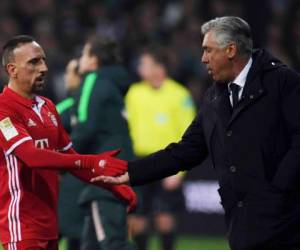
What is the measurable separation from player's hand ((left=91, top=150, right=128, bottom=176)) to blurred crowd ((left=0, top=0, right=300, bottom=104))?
8.53 meters

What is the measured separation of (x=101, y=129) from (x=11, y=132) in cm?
223

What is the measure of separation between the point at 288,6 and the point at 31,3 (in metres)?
3.96

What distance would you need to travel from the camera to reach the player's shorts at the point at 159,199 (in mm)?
12016

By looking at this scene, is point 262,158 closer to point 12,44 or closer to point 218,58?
point 218,58

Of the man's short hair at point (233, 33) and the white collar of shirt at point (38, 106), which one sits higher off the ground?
the man's short hair at point (233, 33)

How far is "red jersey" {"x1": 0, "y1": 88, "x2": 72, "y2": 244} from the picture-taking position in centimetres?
683

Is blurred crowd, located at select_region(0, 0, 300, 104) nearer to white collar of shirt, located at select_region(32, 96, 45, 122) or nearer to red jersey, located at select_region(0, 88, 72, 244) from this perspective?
→ white collar of shirt, located at select_region(32, 96, 45, 122)

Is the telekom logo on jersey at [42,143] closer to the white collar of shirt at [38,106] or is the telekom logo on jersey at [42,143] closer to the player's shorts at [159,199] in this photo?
the white collar of shirt at [38,106]

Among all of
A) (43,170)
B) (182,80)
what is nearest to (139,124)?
(182,80)

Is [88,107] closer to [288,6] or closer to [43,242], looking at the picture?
[43,242]

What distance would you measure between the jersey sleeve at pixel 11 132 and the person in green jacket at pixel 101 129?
2.07m

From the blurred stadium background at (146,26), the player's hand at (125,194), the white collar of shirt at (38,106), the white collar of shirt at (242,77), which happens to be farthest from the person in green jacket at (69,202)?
the blurred stadium background at (146,26)

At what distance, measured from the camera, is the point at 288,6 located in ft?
56.7

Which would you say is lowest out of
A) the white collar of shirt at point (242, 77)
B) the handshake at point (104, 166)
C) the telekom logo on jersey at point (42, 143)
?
the handshake at point (104, 166)
